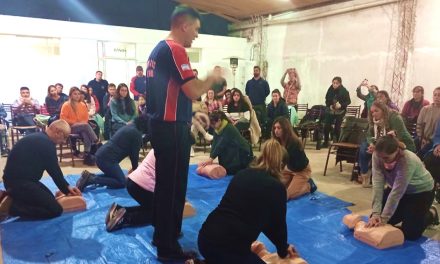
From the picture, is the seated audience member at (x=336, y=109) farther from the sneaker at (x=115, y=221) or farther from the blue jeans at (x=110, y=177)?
the sneaker at (x=115, y=221)

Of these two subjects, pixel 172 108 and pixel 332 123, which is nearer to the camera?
pixel 172 108

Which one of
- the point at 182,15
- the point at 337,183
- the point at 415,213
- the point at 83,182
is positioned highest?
the point at 182,15

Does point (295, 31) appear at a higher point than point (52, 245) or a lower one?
higher

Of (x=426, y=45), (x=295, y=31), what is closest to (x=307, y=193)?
(x=426, y=45)

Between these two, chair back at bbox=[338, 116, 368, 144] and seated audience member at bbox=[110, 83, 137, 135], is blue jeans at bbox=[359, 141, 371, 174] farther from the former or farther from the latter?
seated audience member at bbox=[110, 83, 137, 135]

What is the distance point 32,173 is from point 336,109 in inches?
240

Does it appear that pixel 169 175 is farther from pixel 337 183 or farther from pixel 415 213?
pixel 337 183

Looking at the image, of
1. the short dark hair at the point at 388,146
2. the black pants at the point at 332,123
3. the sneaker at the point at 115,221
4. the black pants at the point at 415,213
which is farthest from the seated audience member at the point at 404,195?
the black pants at the point at 332,123

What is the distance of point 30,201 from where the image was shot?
3309 millimetres

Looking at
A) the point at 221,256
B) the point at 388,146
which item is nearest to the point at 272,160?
the point at 221,256

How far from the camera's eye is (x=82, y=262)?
2586 millimetres

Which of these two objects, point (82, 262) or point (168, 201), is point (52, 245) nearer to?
point (82, 262)

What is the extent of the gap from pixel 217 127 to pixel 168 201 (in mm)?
2601

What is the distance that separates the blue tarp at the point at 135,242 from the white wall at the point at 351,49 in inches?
191
